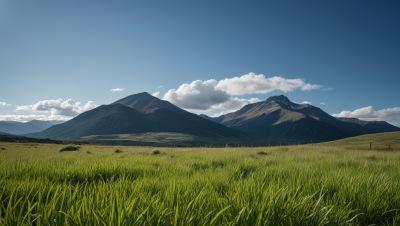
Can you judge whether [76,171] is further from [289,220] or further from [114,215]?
[289,220]

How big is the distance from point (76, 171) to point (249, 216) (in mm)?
3098

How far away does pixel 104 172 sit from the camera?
10.1 feet

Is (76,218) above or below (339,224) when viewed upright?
above

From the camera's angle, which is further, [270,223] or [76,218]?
[270,223]

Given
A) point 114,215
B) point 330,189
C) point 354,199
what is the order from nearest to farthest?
point 114,215 < point 354,199 < point 330,189

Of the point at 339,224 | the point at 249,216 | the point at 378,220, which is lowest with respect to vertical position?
the point at 378,220

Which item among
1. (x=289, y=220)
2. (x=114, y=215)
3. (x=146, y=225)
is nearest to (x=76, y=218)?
(x=114, y=215)

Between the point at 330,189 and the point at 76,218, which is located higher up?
the point at 76,218

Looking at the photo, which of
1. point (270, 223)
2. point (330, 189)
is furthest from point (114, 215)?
point (330, 189)

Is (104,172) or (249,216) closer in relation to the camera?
(249,216)

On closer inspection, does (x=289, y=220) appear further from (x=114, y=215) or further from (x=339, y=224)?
(x=114, y=215)

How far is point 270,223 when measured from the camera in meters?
1.16

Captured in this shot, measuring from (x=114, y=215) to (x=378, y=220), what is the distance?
7.36 ft

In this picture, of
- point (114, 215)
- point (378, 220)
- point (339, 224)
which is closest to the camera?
point (114, 215)
